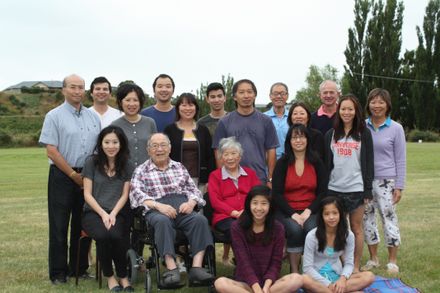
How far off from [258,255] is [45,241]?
184 inches

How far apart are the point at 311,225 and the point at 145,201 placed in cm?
164

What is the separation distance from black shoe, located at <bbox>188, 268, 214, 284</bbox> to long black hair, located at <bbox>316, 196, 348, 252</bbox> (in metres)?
1.05

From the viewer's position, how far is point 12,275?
629 cm

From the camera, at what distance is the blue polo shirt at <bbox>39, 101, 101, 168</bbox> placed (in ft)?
19.4

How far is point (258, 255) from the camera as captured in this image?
16.5 feet

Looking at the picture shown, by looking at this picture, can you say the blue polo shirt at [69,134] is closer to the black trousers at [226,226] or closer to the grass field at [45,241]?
the grass field at [45,241]

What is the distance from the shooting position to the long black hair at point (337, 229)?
202 inches

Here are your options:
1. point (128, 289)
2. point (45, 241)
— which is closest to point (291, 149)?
point (128, 289)

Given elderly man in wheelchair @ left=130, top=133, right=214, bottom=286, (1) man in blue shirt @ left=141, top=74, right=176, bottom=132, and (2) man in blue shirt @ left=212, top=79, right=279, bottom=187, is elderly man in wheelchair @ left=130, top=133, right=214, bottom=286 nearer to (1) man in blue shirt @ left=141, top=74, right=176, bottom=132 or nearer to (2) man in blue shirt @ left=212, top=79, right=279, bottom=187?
(2) man in blue shirt @ left=212, top=79, right=279, bottom=187

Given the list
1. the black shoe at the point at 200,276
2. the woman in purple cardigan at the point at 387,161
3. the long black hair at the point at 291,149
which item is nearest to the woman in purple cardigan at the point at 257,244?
the black shoe at the point at 200,276

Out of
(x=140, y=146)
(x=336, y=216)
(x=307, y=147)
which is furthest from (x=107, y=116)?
(x=336, y=216)

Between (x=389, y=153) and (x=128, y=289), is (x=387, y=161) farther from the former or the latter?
(x=128, y=289)

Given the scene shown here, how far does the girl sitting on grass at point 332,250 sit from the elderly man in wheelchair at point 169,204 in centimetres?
94

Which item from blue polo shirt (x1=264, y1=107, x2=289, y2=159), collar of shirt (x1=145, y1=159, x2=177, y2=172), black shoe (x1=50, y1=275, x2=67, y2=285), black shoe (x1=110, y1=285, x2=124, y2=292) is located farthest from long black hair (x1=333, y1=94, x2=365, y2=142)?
black shoe (x1=50, y1=275, x2=67, y2=285)
